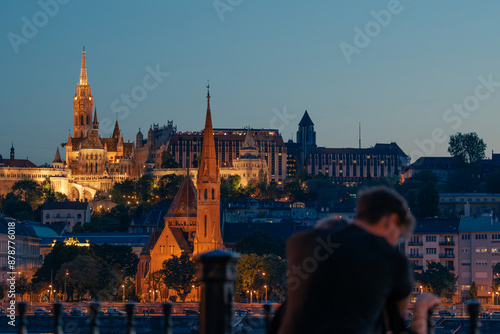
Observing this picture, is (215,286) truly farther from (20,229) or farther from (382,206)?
(20,229)

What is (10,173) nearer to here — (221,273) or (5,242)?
(5,242)

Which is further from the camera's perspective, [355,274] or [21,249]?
[21,249]

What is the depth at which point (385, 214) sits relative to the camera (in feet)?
27.6

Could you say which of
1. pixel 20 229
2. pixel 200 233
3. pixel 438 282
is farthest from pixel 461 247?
pixel 20 229

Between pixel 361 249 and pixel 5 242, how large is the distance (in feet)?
335

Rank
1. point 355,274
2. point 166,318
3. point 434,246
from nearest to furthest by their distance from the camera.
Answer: point 355,274 < point 166,318 < point 434,246

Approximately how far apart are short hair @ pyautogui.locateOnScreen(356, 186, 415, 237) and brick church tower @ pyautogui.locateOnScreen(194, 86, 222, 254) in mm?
89010

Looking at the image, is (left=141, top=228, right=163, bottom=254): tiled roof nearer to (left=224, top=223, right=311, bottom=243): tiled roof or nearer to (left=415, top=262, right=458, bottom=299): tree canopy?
(left=224, top=223, right=311, bottom=243): tiled roof

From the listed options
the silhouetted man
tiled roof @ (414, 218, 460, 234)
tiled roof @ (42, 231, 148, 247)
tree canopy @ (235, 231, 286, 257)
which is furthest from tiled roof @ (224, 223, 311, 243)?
the silhouetted man

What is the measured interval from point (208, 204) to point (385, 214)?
91.1 meters

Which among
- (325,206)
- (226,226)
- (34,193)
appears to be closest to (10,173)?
(34,193)

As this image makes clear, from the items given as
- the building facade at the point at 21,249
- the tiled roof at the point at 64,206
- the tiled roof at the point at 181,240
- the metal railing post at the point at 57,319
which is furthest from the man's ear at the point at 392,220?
the tiled roof at the point at 64,206

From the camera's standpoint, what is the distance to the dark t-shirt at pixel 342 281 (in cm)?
817

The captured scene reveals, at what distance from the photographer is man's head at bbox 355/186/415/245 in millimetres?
8391
